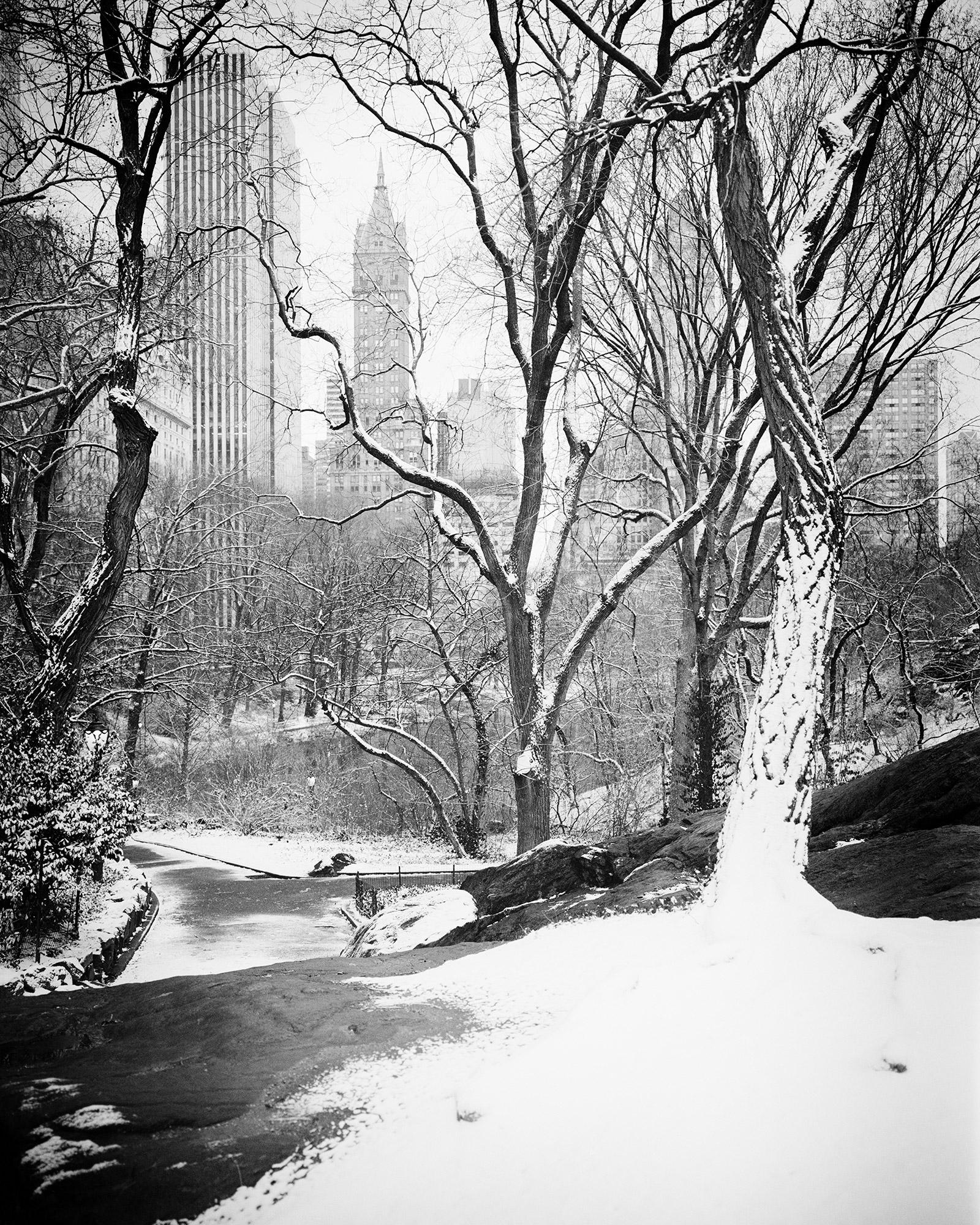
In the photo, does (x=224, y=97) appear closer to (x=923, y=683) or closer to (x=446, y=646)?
(x=446, y=646)

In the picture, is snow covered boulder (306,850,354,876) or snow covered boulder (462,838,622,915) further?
snow covered boulder (306,850,354,876)

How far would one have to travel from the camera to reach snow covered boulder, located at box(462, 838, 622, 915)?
734cm

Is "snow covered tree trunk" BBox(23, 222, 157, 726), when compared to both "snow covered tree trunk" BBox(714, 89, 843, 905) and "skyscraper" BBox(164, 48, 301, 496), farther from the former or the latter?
"snow covered tree trunk" BBox(714, 89, 843, 905)

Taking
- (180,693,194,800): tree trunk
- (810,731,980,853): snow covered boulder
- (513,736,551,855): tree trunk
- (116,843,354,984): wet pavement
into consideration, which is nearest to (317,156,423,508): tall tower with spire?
(513,736,551,855): tree trunk

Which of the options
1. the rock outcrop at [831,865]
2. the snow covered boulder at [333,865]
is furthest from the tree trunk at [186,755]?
the rock outcrop at [831,865]

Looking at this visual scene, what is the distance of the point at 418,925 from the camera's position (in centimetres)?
708

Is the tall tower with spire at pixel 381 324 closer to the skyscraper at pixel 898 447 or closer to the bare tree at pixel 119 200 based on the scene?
the bare tree at pixel 119 200

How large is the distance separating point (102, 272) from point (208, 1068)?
11.8 metres

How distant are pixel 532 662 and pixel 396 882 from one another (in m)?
8.24

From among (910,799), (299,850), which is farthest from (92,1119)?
(299,850)

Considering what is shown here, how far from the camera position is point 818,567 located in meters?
4.46

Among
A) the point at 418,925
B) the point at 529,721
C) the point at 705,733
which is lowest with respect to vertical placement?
the point at 418,925

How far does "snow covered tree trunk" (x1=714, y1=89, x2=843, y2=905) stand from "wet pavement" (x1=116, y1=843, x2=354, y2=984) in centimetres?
437

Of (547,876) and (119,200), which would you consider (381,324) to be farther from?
(547,876)
